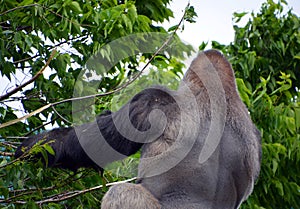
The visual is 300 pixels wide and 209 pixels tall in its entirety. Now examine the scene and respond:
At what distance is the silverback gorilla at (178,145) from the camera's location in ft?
10.7

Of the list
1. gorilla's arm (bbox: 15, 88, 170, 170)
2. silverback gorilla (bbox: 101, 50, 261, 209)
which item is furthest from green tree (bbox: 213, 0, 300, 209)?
gorilla's arm (bbox: 15, 88, 170, 170)

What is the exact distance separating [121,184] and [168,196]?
0.82ft

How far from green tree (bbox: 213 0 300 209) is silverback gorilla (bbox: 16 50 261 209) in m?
1.41

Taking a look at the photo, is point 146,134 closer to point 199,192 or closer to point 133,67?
point 199,192

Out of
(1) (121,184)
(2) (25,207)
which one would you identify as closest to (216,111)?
(1) (121,184)

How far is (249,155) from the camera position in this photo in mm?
3561

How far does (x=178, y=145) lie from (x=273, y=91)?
3.28 m

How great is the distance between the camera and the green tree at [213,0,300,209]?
5574 mm

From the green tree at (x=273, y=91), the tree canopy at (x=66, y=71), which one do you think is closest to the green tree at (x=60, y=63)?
the tree canopy at (x=66, y=71)

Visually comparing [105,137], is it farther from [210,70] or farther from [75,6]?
[75,6]

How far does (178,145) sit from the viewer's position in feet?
10.8

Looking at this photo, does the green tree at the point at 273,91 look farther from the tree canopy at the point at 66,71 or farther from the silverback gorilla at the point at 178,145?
the silverback gorilla at the point at 178,145

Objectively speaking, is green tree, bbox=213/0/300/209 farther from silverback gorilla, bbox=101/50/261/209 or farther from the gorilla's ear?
silverback gorilla, bbox=101/50/261/209

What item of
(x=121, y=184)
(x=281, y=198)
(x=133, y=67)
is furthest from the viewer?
(x=281, y=198)
